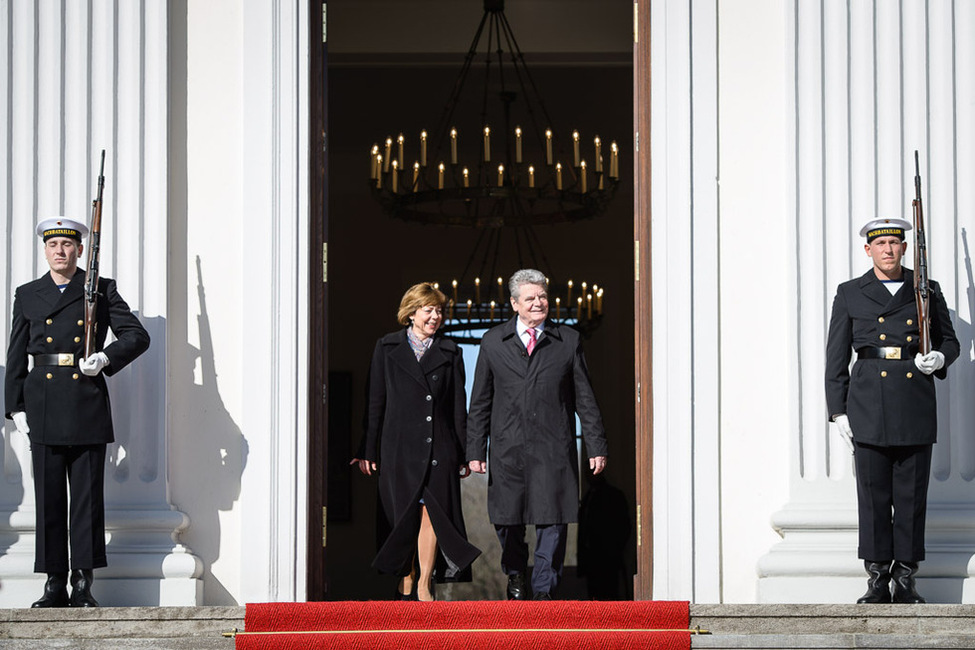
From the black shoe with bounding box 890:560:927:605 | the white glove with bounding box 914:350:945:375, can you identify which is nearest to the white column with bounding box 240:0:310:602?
the black shoe with bounding box 890:560:927:605

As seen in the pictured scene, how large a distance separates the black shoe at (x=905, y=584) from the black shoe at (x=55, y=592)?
3513 mm

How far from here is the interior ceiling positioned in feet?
36.1

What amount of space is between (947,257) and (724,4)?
162 cm

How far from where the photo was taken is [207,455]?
22.8ft

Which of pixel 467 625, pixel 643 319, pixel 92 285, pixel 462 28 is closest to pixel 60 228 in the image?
pixel 92 285

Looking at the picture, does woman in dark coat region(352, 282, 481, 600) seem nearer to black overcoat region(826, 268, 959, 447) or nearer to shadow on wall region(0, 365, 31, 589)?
shadow on wall region(0, 365, 31, 589)

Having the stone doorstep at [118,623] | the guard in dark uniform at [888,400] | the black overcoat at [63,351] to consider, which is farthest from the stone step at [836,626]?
the black overcoat at [63,351]

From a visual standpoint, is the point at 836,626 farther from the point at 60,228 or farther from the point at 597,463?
the point at 60,228

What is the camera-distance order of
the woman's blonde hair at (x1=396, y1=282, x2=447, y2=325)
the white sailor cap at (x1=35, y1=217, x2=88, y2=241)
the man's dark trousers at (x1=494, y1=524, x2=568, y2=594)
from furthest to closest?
the woman's blonde hair at (x1=396, y1=282, x2=447, y2=325), the man's dark trousers at (x1=494, y1=524, x2=568, y2=594), the white sailor cap at (x1=35, y1=217, x2=88, y2=241)

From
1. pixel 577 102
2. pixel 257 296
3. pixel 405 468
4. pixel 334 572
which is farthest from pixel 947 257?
pixel 334 572

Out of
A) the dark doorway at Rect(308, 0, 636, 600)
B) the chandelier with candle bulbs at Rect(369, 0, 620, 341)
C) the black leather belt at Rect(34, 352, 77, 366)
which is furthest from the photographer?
the dark doorway at Rect(308, 0, 636, 600)

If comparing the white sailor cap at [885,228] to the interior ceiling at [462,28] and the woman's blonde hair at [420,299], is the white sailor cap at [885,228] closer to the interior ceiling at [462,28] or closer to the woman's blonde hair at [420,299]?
the woman's blonde hair at [420,299]

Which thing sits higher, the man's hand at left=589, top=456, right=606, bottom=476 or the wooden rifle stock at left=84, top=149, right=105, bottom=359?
the wooden rifle stock at left=84, top=149, right=105, bottom=359

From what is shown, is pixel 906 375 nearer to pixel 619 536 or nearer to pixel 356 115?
pixel 619 536
